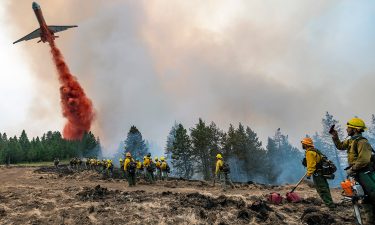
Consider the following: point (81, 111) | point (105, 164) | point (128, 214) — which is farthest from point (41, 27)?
point (128, 214)

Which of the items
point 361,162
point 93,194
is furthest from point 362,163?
point 93,194

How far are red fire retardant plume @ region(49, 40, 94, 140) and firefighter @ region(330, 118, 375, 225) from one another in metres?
49.0

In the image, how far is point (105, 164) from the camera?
39.1m

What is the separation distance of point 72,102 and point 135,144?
26822mm

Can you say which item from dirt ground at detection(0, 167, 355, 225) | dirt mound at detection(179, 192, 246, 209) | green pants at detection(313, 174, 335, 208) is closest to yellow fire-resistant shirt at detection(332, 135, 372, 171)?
dirt ground at detection(0, 167, 355, 225)

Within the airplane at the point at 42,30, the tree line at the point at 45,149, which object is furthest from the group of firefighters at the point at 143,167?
the tree line at the point at 45,149

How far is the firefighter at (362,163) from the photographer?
700 cm

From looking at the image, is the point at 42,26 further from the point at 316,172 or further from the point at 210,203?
the point at 316,172

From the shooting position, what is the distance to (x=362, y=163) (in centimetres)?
701

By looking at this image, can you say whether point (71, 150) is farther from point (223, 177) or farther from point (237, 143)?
point (223, 177)

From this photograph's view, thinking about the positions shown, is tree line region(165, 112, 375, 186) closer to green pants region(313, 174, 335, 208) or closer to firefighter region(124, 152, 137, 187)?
firefighter region(124, 152, 137, 187)

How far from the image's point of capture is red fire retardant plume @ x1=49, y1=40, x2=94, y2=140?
51.4 m

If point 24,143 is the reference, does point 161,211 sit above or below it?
below

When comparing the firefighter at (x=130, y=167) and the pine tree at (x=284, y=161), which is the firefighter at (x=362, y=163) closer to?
the firefighter at (x=130, y=167)
